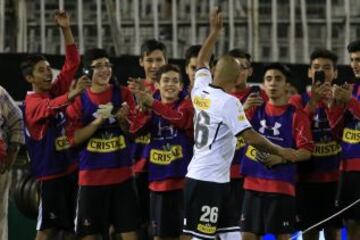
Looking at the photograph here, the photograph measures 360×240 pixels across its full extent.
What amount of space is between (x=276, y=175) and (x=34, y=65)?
2.51 m

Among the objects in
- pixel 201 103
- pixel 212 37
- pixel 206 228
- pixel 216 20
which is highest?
pixel 216 20

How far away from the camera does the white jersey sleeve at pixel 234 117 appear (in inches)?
314

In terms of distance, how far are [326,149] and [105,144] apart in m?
2.08

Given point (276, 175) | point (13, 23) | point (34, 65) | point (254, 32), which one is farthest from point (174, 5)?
point (276, 175)

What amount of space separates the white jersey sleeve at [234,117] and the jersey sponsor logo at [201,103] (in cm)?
17

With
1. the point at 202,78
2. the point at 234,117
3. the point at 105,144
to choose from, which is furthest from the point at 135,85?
the point at 234,117

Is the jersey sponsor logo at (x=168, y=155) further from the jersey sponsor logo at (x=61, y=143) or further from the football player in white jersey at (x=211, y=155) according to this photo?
the football player in white jersey at (x=211, y=155)

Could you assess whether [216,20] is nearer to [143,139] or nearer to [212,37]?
[212,37]

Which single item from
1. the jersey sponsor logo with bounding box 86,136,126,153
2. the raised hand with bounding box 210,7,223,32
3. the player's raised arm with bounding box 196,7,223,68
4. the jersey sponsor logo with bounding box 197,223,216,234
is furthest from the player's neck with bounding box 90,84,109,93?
the jersey sponsor logo with bounding box 197,223,216,234

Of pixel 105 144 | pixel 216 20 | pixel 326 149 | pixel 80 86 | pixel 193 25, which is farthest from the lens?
pixel 193 25

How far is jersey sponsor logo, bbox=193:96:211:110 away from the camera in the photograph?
320 inches

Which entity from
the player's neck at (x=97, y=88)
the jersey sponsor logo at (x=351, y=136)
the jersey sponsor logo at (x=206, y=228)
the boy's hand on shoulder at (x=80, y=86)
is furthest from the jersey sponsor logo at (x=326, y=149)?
the boy's hand on shoulder at (x=80, y=86)

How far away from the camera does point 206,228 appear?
8180 mm

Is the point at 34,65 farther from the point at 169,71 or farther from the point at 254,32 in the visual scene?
the point at 254,32
